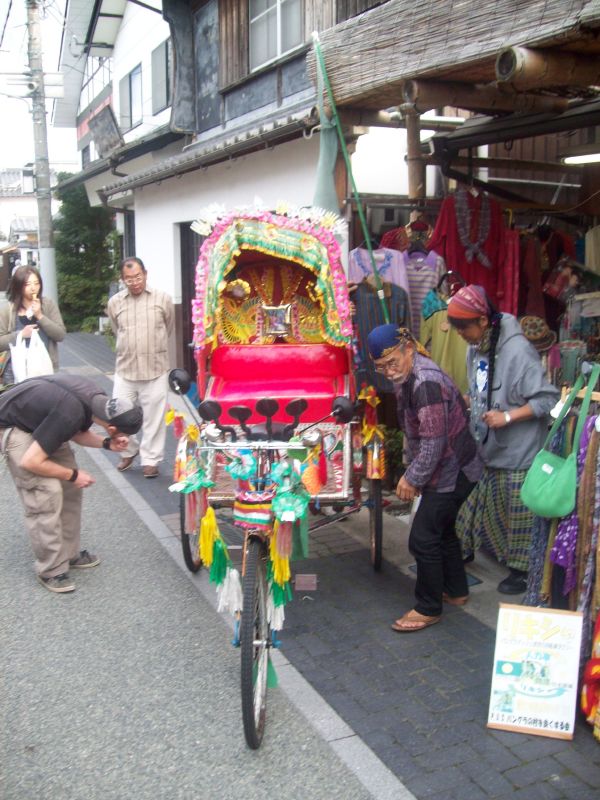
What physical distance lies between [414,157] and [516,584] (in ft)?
10.2

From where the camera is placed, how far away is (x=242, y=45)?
11.8 meters

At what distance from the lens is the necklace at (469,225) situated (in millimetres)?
6051

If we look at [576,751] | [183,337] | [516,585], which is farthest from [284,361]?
[183,337]

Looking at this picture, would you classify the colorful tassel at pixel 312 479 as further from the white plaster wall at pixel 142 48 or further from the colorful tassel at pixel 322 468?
the white plaster wall at pixel 142 48

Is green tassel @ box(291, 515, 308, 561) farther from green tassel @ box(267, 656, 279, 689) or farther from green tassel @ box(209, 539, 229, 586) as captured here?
green tassel @ box(267, 656, 279, 689)

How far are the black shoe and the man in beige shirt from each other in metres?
4.09

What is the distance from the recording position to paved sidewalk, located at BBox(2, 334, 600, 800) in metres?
3.36

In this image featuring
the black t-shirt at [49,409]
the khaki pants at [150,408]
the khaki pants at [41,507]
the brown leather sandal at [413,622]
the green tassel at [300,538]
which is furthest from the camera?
the khaki pants at [150,408]

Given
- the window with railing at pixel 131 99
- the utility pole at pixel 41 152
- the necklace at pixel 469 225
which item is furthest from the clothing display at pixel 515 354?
the window with railing at pixel 131 99

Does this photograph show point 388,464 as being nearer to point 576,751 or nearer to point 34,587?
point 34,587

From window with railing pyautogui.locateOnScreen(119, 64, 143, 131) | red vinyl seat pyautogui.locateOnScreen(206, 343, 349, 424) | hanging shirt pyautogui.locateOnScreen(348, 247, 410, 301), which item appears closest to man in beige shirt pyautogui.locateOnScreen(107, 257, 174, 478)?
red vinyl seat pyautogui.locateOnScreen(206, 343, 349, 424)

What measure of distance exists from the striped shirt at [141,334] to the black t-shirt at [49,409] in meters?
2.68

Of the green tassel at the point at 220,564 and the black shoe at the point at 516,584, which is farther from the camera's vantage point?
the black shoe at the point at 516,584

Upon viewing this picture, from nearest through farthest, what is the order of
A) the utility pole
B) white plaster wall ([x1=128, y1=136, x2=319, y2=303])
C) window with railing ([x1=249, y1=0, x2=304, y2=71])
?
white plaster wall ([x1=128, y1=136, x2=319, y2=303])
window with railing ([x1=249, y1=0, x2=304, y2=71])
the utility pole
